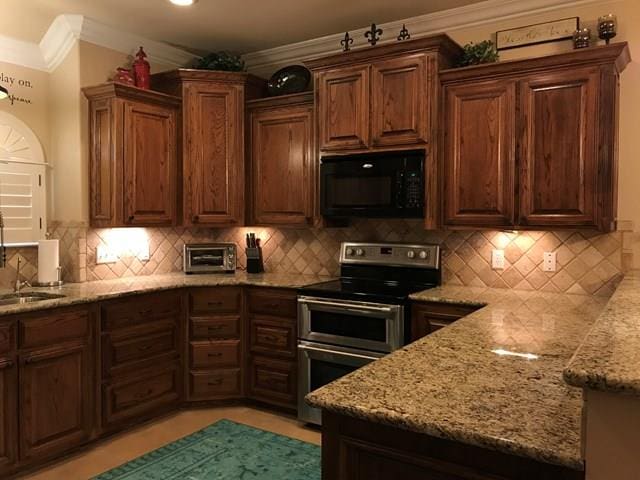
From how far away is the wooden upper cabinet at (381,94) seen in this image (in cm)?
320

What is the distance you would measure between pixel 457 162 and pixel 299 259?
1584 mm

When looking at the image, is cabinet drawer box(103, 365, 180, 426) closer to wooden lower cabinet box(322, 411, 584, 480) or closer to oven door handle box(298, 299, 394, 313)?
oven door handle box(298, 299, 394, 313)

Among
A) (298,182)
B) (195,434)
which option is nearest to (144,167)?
(298,182)

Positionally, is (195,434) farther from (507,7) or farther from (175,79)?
(507,7)

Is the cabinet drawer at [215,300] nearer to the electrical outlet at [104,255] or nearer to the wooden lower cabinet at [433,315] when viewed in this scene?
the electrical outlet at [104,255]

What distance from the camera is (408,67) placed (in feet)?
10.7

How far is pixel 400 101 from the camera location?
10.8 feet

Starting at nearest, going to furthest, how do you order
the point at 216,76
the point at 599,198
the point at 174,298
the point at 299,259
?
the point at 599,198
the point at 174,298
the point at 216,76
the point at 299,259

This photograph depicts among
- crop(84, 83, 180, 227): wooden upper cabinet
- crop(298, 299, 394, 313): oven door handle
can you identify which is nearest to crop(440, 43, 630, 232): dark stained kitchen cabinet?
crop(298, 299, 394, 313): oven door handle


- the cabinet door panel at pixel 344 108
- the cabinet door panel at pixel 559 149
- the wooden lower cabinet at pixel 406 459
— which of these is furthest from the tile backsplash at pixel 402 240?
the wooden lower cabinet at pixel 406 459

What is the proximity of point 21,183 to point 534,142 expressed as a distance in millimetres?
3303

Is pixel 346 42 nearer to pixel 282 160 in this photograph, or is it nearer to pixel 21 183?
pixel 282 160

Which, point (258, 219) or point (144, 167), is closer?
point (144, 167)

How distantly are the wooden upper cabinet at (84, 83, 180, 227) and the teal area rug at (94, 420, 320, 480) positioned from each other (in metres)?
1.54
